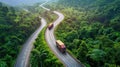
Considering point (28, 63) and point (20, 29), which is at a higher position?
point (20, 29)

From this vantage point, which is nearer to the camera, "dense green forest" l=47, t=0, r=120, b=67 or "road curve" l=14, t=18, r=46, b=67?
"dense green forest" l=47, t=0, r=120, b=67

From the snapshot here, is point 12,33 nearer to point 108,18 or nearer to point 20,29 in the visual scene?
point 20,29

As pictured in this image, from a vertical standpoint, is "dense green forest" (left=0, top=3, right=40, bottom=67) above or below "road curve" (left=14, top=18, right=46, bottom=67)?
above

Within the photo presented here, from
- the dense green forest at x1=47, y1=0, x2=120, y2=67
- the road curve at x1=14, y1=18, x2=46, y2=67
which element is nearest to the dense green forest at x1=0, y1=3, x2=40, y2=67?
the road curve at x1=14, y1=18, x2=46, y2=67

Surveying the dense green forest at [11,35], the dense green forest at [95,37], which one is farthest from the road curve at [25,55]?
the dense green forest at [95,37]

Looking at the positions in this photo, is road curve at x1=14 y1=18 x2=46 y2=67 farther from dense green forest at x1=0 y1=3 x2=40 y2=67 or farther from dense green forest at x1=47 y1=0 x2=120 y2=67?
dense green forest at x1=47 y1=0 x2=120 y2=67

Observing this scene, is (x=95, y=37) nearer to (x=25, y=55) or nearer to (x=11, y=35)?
(x=25, y=55)

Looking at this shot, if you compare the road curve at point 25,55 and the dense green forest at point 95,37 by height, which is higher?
the dense green forest at point 95,37

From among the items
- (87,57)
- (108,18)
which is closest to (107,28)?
(108,18)

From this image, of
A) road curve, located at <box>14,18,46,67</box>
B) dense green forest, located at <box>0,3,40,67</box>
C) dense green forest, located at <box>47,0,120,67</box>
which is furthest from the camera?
dense green forest, located at <box>0,3,40,67</box>

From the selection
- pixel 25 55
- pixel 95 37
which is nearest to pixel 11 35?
pixel 25 55

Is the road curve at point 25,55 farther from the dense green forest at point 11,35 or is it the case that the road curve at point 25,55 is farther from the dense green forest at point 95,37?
the dense green forest at point 95,37
